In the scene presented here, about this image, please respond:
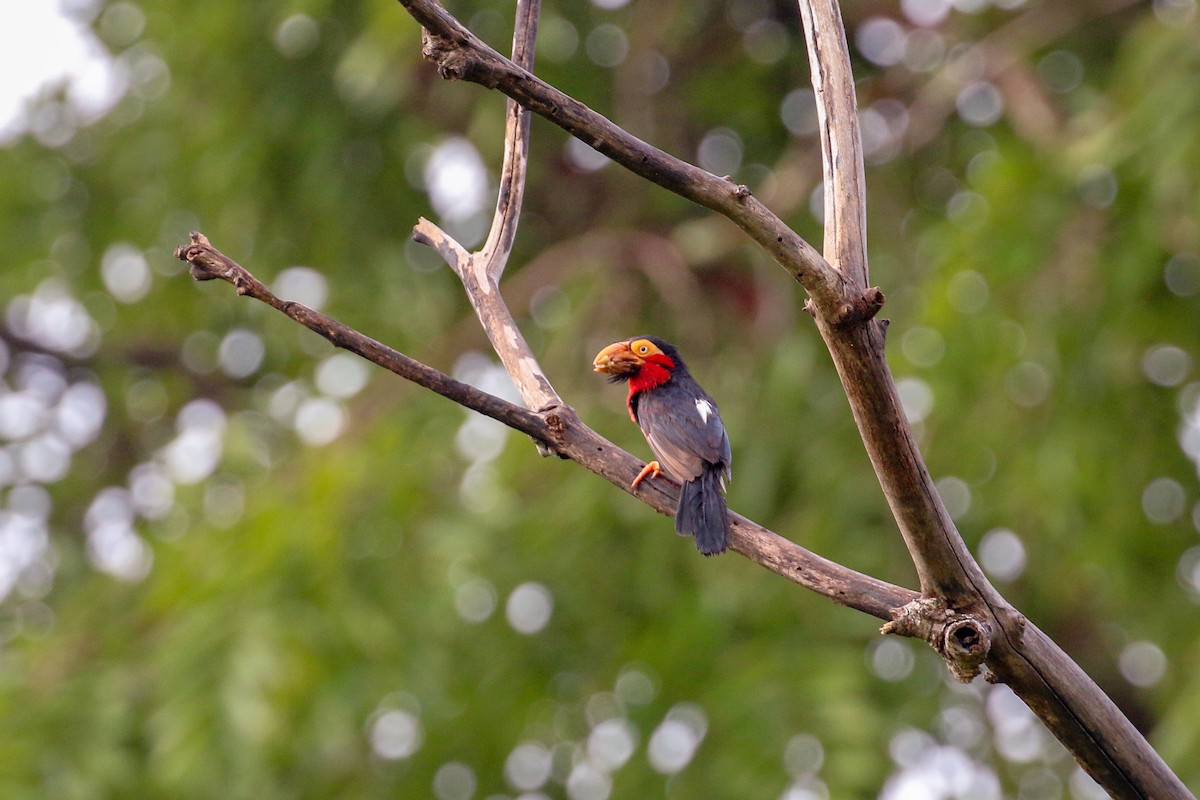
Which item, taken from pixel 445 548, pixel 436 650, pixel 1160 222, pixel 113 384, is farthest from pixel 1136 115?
pixel 113 384

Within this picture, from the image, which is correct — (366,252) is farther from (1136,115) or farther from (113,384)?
(1136,115)

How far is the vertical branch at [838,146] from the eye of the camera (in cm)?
269

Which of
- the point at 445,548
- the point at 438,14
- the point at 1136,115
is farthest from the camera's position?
the point at 445,548

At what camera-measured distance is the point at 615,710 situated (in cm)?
715

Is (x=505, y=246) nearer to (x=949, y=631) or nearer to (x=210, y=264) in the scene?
(x=210, y=264)

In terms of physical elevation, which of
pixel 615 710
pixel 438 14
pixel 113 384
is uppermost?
pixel 438 14

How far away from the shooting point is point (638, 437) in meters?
6.78

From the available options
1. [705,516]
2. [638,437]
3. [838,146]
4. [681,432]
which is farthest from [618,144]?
[638,437]

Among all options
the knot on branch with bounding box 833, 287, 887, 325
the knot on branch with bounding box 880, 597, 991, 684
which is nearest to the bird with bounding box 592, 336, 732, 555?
the knot on branch with bounding box 880, 597, 991, 684

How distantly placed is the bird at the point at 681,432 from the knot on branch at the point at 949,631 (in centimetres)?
70

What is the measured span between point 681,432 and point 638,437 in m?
2.49

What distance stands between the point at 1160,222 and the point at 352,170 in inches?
183

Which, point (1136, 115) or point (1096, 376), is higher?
point (1136, 115)

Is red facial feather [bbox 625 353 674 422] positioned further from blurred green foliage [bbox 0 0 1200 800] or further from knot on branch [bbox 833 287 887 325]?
knot on branch [bbox 833 287 887 325]
